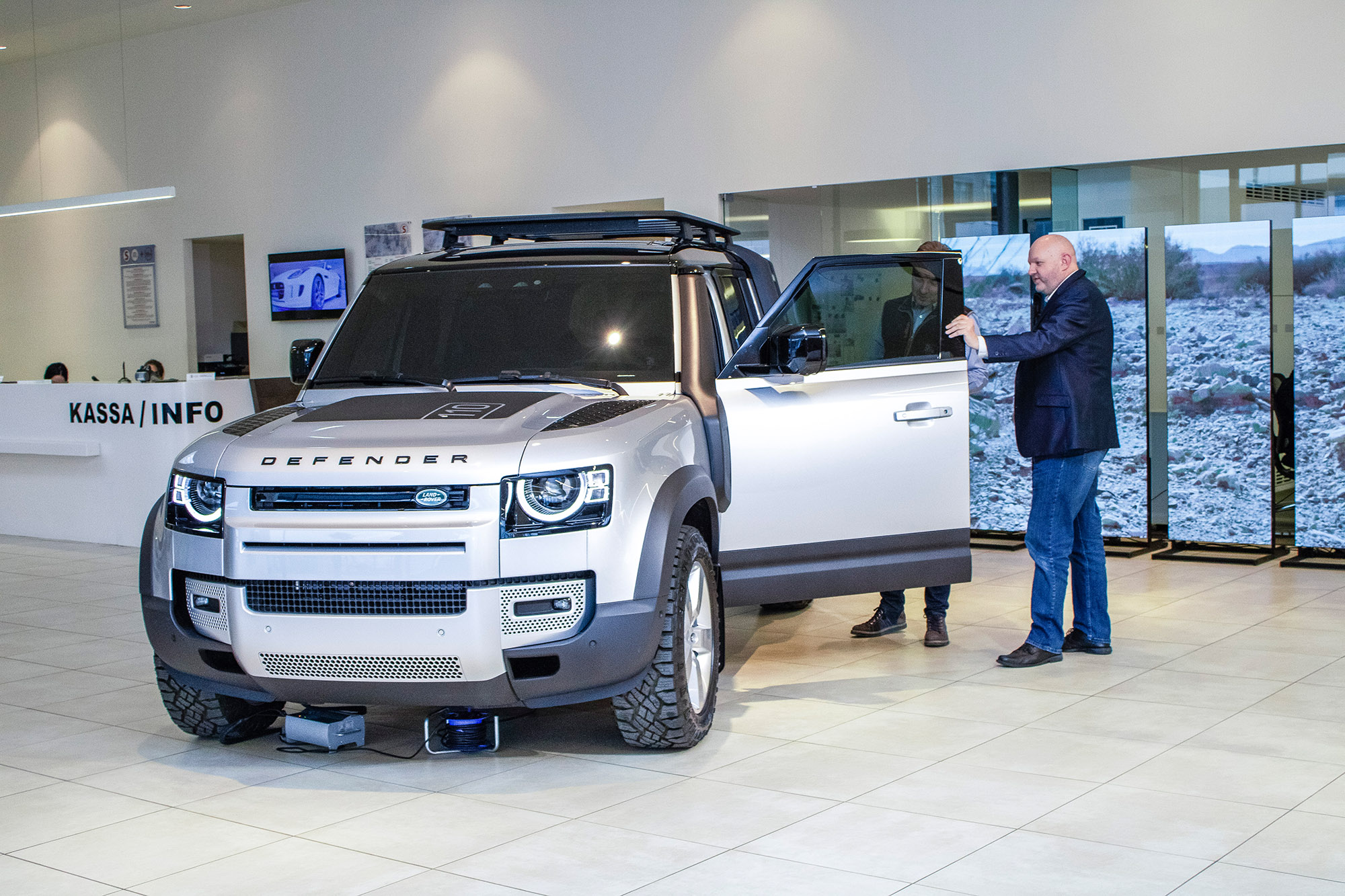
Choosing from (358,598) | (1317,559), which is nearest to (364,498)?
(358,598)

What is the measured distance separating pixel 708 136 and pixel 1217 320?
3907mm

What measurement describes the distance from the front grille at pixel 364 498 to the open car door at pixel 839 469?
3.90 feet

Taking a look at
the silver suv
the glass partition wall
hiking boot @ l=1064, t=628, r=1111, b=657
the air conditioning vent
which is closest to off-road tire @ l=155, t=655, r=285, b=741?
the silver suv

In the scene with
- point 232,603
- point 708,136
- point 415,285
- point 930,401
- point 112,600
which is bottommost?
point 112,600

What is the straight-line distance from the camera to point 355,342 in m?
4.53

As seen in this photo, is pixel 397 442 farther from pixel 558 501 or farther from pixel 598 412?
pixel 598 412

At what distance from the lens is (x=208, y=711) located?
4145mm

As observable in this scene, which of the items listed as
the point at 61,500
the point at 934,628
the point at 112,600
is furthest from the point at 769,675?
the point at 61,500

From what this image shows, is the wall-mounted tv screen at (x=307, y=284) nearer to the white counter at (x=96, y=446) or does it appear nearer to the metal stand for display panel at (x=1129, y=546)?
the white counter at (x=96, y=446)

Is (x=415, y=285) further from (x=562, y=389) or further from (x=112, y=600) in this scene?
(x=112, y=600)

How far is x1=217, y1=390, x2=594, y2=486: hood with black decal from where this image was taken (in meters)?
3.50

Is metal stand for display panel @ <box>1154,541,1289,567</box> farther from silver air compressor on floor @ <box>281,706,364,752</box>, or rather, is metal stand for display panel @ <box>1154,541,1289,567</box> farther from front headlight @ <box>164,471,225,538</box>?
front headlight @ <box>164,471,225,538</box>

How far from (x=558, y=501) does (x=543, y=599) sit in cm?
26

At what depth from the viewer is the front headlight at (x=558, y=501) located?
3.50m
